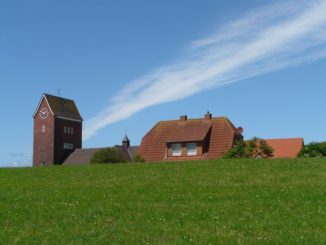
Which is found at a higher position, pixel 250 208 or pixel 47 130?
pixel 47 130

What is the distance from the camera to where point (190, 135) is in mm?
70125

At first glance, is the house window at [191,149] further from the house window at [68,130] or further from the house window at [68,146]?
the house window at [68,146]

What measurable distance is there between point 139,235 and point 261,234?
276cm

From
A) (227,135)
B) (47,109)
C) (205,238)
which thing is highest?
(47,109)

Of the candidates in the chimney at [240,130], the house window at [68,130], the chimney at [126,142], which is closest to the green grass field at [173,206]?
the chimney at [240,130]

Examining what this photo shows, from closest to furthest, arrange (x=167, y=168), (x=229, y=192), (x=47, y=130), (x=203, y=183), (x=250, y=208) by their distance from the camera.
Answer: (x=250, y=208), (x=229, y=192), (x=203, y=183), (x=167, y=168), (x=47, y=130)

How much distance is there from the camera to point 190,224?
13406mm

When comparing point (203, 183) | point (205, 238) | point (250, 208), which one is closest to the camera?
point (205, 238)

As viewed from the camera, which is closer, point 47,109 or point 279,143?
point 279,143

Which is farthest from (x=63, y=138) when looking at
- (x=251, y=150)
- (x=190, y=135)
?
(x=251, y=150)

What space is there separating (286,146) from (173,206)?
5910 centimetres

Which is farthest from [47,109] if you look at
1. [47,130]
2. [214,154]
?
[214,154]

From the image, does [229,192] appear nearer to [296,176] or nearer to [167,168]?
[296,176]

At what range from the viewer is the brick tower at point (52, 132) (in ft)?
340
